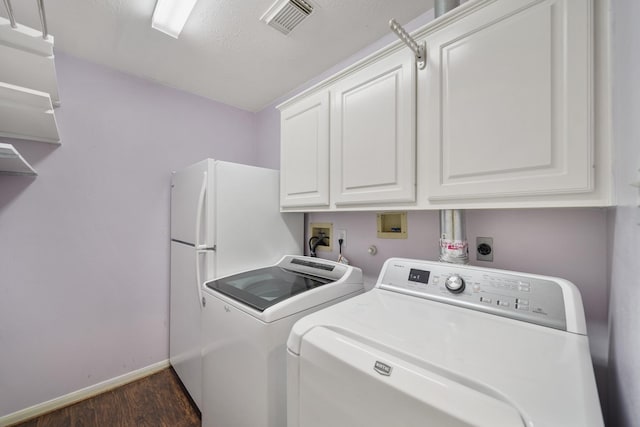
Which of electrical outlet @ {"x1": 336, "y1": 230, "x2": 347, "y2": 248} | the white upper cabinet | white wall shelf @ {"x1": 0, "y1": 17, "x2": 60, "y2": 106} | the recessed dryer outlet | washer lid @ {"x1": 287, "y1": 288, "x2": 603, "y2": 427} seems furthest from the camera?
the recessed dryer outlet

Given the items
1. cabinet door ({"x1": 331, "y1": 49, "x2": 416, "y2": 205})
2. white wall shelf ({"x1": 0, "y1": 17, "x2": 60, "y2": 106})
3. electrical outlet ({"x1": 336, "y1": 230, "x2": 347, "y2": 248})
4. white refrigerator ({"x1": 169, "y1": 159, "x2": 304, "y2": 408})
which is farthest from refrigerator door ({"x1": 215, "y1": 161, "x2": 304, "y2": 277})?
white wall shelf ({"x1": 0, "y1": 17, "x2": 60, "y2": 106})

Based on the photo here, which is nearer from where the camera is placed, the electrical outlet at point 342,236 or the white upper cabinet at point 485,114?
the white upper cabinet at point 485,114

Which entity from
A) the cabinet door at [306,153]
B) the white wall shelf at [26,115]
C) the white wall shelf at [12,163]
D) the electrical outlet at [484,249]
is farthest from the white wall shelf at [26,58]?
the electrical outlet at [484,249]

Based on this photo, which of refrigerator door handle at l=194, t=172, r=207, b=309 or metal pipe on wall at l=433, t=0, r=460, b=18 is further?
refrigerator door handle at l=194, t=172, r=207, b=309

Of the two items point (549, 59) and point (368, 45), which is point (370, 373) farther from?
point (368, 45)

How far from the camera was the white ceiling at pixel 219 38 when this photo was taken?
1.48 meters

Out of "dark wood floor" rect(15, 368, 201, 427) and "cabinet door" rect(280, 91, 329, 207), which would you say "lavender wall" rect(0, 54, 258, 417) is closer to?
"dark wood floor" rect(15, 368, 201, 427)

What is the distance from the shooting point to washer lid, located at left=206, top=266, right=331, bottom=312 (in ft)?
4.02

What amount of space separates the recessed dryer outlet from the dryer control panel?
82 cm

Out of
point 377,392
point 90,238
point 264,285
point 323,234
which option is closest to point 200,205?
point 264,285

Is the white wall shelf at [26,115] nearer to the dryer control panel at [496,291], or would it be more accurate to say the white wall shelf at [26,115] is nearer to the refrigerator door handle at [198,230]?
the refrigerator door handle at [198,230]

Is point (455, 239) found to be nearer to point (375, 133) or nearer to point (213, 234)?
point (375, 133)

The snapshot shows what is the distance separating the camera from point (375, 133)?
130cm

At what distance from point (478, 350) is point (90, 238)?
2.56 metres
